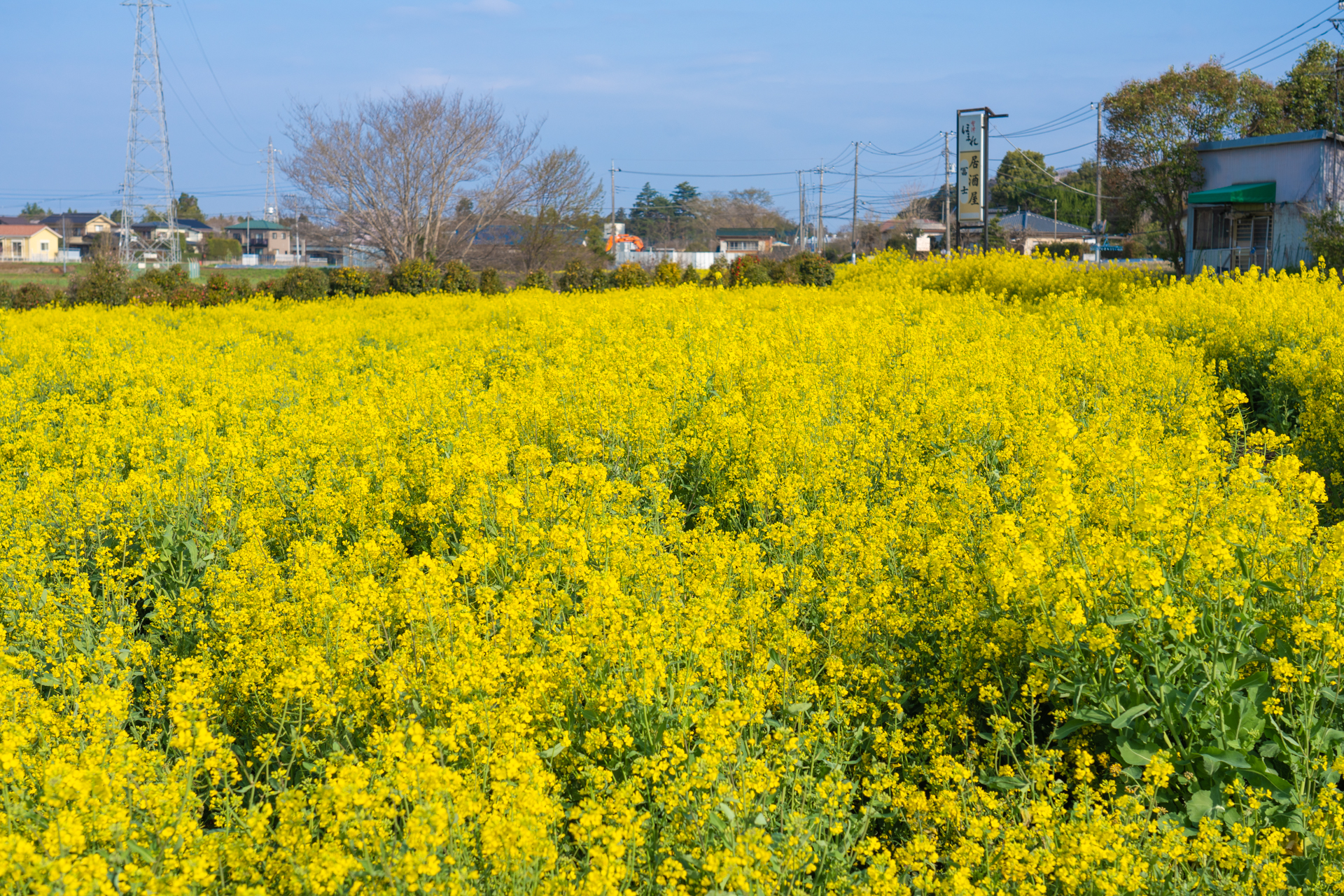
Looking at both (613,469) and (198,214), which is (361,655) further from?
(198,214)

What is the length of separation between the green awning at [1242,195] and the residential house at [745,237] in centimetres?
7085

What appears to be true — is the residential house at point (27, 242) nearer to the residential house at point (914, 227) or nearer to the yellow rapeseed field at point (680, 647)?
the residential house at point (914, 227)

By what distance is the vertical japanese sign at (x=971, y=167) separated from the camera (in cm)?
2066

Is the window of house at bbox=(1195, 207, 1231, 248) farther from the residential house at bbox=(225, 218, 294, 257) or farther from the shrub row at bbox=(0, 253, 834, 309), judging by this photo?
the residential house at bbox=(225, 218, 294, 257)

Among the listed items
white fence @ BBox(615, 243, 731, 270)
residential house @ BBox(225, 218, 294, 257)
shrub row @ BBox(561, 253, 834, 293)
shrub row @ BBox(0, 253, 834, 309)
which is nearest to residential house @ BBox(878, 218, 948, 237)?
white fence @ BBox(615, 243, 731, 270)

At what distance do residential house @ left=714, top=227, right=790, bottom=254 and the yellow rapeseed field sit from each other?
91.2 m

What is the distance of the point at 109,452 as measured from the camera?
19.4 ft

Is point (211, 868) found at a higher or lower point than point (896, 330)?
lower

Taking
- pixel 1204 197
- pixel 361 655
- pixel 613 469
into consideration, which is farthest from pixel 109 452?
pixel 1204 197

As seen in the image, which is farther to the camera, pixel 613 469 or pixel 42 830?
pixel 613 469

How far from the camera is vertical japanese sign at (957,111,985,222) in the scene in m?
20.7

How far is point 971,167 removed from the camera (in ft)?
68.1

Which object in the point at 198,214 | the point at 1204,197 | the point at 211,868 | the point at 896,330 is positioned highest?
the point at 198,214

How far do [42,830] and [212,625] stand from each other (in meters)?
1.53
